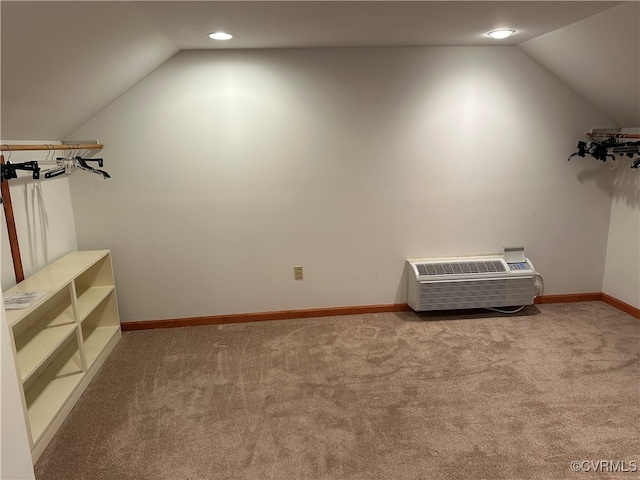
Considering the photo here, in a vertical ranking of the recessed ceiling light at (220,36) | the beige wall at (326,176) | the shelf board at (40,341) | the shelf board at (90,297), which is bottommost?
the shelf board at (40,341)

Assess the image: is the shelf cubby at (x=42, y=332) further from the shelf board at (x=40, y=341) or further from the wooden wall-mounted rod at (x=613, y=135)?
the wooden wall-mounted rod at (x=613, y=135)

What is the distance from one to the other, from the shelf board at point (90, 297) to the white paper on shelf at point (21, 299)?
44cm

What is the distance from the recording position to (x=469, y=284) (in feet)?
10.9

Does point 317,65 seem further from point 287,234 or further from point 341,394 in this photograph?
point 341,394

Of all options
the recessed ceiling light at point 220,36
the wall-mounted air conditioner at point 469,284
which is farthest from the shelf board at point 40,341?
the wall-mounted air conditioner at point 469,284

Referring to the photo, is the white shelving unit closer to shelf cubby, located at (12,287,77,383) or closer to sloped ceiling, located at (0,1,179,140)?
shelf cubby, located at (12,287,77,383)

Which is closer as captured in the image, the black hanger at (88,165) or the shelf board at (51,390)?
the shelf board at (51,390)

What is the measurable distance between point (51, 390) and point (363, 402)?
5.68ft

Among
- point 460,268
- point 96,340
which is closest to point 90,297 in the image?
point 96,340

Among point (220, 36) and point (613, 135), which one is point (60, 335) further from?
point (613, 135)

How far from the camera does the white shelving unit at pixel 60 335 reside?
2090 mm

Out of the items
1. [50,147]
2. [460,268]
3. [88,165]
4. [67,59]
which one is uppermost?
[67,59]

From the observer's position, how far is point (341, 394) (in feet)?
8.02

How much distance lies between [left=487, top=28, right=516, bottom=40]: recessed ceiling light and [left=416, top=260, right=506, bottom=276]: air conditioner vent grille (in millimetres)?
1627
